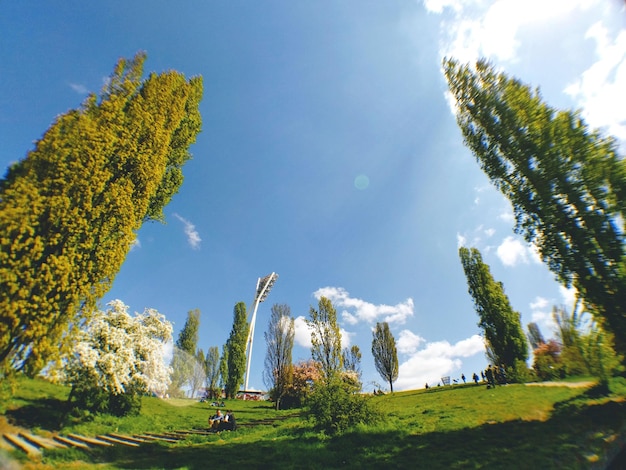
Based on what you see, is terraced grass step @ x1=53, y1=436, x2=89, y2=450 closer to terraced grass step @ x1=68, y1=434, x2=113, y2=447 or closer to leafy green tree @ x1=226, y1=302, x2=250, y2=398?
terraced grass step @ x1=68, y1=434, x2=113, y2=447

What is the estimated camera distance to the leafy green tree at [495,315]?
2503cm

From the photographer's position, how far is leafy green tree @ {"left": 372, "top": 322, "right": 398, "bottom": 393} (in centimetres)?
3912

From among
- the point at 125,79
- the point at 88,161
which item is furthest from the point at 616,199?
the point at 125,79

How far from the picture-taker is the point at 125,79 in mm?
10000

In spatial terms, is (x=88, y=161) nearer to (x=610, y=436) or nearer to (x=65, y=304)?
(x=65, y=304)

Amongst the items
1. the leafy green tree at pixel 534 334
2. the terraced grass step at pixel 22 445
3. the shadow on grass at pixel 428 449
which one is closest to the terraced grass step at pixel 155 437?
the shadow on grass at pixel 428 449

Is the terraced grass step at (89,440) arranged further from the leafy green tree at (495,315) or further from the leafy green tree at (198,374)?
the leafy green tree at (198,374)

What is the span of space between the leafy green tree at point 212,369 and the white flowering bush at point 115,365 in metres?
35.9

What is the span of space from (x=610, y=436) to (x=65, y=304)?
631 inches

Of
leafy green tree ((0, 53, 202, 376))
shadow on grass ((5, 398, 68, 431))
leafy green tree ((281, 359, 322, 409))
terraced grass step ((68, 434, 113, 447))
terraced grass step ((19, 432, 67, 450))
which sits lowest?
terraced grass step ((68, 434, 113, 447))

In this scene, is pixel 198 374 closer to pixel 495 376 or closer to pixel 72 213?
pixel 495 376

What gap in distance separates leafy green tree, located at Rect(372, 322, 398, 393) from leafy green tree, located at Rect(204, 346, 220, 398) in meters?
28.4

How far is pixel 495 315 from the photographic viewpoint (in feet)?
88.5

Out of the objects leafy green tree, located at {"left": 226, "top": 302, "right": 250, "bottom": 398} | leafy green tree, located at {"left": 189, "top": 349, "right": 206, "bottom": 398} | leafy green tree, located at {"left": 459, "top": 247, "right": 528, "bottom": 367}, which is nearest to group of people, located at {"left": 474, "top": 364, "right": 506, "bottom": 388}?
leafy green tree, located at {"left": 459, "top": 247, "right": 528, "bottom": 367}
